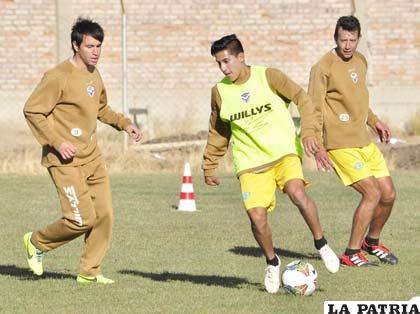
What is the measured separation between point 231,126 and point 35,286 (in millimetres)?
2059

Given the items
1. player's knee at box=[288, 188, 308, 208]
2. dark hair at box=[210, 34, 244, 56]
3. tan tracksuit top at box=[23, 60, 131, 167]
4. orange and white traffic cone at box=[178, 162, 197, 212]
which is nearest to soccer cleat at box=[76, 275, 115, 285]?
tan tracksuit top at box=[23, 60, 131, 167]

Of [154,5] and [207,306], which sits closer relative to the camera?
[207,306]

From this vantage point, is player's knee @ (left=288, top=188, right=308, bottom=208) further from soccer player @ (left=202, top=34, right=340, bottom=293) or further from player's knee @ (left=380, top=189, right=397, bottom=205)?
player's knee @ (left=380, top=189, right=397, bottom=205)

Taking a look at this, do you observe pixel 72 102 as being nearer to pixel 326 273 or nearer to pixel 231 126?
pixel 231 126

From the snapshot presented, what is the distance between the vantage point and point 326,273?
1102cm

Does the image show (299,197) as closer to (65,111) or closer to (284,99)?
(284,99)

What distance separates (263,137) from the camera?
32.9ft

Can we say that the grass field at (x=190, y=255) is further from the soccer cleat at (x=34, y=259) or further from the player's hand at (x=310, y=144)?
the player's hand at (x=310, y=144)

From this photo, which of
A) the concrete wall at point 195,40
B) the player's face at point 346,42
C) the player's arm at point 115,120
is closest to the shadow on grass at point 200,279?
the player's arm at point 115,120

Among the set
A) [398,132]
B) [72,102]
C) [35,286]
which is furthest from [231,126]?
[398,132]

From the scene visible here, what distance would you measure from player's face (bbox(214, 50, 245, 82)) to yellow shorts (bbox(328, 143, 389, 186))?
2.04 m

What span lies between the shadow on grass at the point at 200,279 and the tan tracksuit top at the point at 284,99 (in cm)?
90

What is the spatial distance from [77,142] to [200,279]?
5.17 ft

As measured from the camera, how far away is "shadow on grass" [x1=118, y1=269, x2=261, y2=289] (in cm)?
1042
